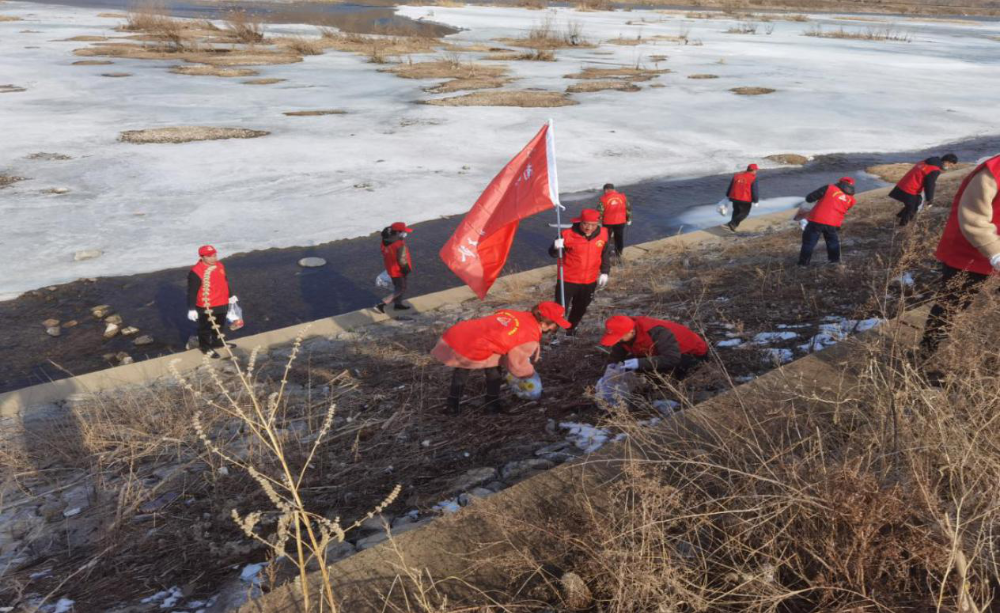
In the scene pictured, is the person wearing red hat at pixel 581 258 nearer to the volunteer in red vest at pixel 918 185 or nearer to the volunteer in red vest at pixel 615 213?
the volunteer in red vest at pixel 615 213

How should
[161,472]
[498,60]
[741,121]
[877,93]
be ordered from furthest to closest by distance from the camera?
[498,60], [877,93], [741,121], [161,472]

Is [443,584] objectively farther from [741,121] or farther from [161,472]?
[741,121]

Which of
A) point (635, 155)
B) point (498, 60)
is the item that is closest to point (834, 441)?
point (635, 155)

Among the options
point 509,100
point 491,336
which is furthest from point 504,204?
point 509,100

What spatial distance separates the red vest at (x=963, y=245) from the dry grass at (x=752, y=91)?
747 inches

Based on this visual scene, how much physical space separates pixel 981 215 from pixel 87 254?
9.79 meters

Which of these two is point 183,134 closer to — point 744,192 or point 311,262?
point 311,262

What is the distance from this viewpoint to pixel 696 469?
3176 mm

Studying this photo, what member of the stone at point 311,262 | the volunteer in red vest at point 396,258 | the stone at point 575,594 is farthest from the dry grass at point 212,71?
the stone at point 575,594

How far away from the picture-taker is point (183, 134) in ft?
50.4

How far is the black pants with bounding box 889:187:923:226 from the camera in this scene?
30.7 feet

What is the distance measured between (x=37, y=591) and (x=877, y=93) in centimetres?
2539

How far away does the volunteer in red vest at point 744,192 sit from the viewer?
32.7 ft

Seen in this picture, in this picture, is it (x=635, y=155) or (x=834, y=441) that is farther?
(x=635, y=155)
